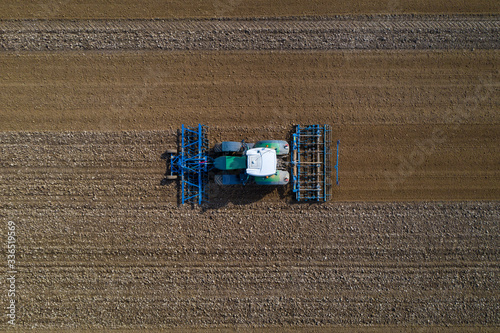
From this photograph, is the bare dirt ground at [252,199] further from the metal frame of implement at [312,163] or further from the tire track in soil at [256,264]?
the metal frame of implement at [312,163]

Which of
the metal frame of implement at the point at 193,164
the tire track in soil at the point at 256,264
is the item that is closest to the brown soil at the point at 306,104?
the metal frame of implement at the point at 193,164

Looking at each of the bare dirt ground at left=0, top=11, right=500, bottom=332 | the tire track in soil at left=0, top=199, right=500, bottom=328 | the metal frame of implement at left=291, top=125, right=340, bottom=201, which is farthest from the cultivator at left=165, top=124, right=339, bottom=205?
the tire track in soil at left=0, top=199, right=500, bottom=328

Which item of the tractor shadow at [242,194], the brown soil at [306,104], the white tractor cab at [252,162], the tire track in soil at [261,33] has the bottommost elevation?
the tractor shadow at [242,194]

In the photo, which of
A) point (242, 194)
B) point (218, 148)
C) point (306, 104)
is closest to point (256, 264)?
point (242, 194)

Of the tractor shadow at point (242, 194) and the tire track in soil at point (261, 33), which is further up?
the tire track in soil at point (261, 33)

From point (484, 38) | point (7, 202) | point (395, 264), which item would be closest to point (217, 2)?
point (484, 38)

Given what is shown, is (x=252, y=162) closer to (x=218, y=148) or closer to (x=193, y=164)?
(x=218, y=148)

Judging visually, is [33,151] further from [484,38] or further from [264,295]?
[484,38]

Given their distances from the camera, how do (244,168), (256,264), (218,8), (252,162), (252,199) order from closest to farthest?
(252,162) → (244,168) → (256,264) → (252,199) → (218,8)
